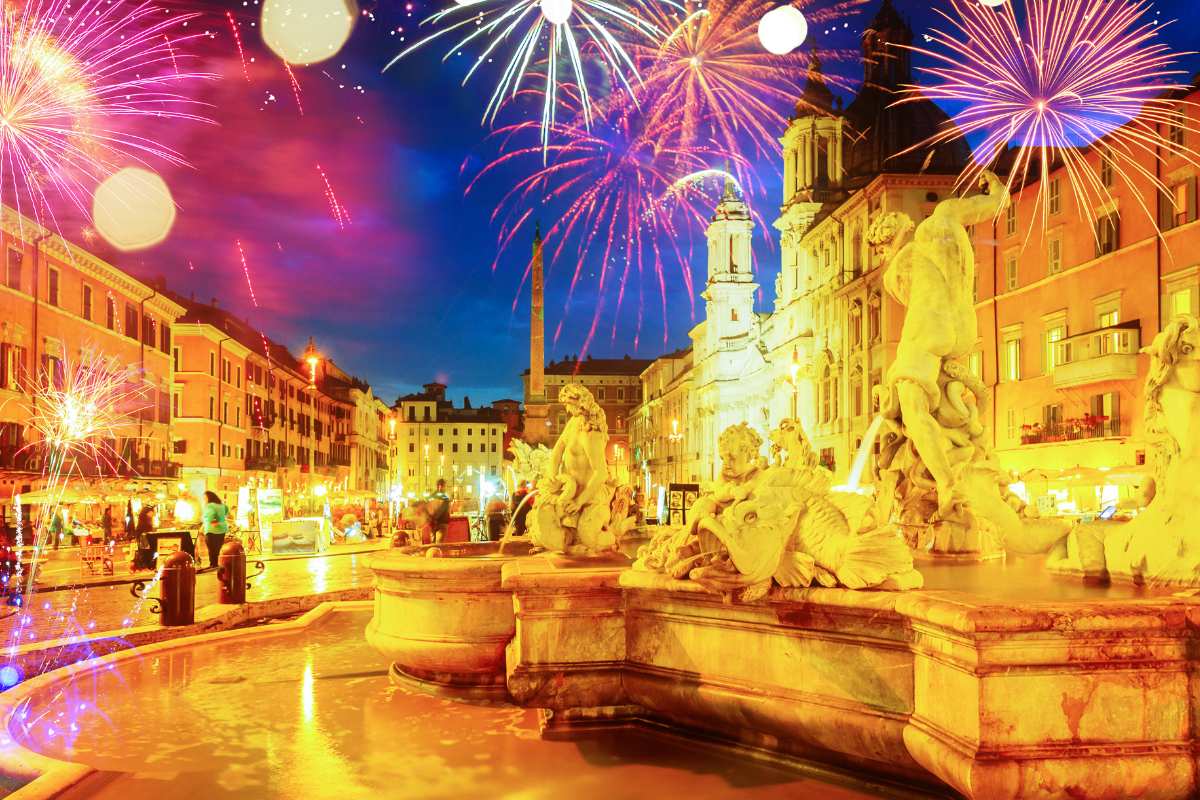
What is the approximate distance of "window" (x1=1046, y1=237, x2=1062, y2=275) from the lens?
31.0 m

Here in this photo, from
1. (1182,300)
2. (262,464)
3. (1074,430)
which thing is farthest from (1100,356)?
(262,464)

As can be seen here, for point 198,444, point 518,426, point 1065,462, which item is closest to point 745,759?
point 1065,462

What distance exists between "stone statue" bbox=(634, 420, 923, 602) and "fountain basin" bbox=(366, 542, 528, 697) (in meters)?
1.75

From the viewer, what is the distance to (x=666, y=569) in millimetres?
4828

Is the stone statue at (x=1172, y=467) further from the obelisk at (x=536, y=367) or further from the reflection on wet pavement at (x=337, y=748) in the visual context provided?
the obelisk at (x=536, y=367)

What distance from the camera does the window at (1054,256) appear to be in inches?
1219

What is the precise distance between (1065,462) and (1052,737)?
91.6 feet

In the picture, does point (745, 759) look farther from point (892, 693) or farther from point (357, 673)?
point (357, 673)

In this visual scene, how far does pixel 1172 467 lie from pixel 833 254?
4277 centimetres

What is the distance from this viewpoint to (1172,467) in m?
4.52

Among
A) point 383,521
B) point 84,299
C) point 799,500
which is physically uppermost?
point 84,299

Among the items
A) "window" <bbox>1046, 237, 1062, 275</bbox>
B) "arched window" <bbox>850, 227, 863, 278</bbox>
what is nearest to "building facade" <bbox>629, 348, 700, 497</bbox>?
"arched window" <bbox>850, 227, 863, 278</bbox>

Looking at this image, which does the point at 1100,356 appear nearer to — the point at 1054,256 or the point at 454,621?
the point at 1054,256

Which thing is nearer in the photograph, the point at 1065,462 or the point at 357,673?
the point at 357,673
